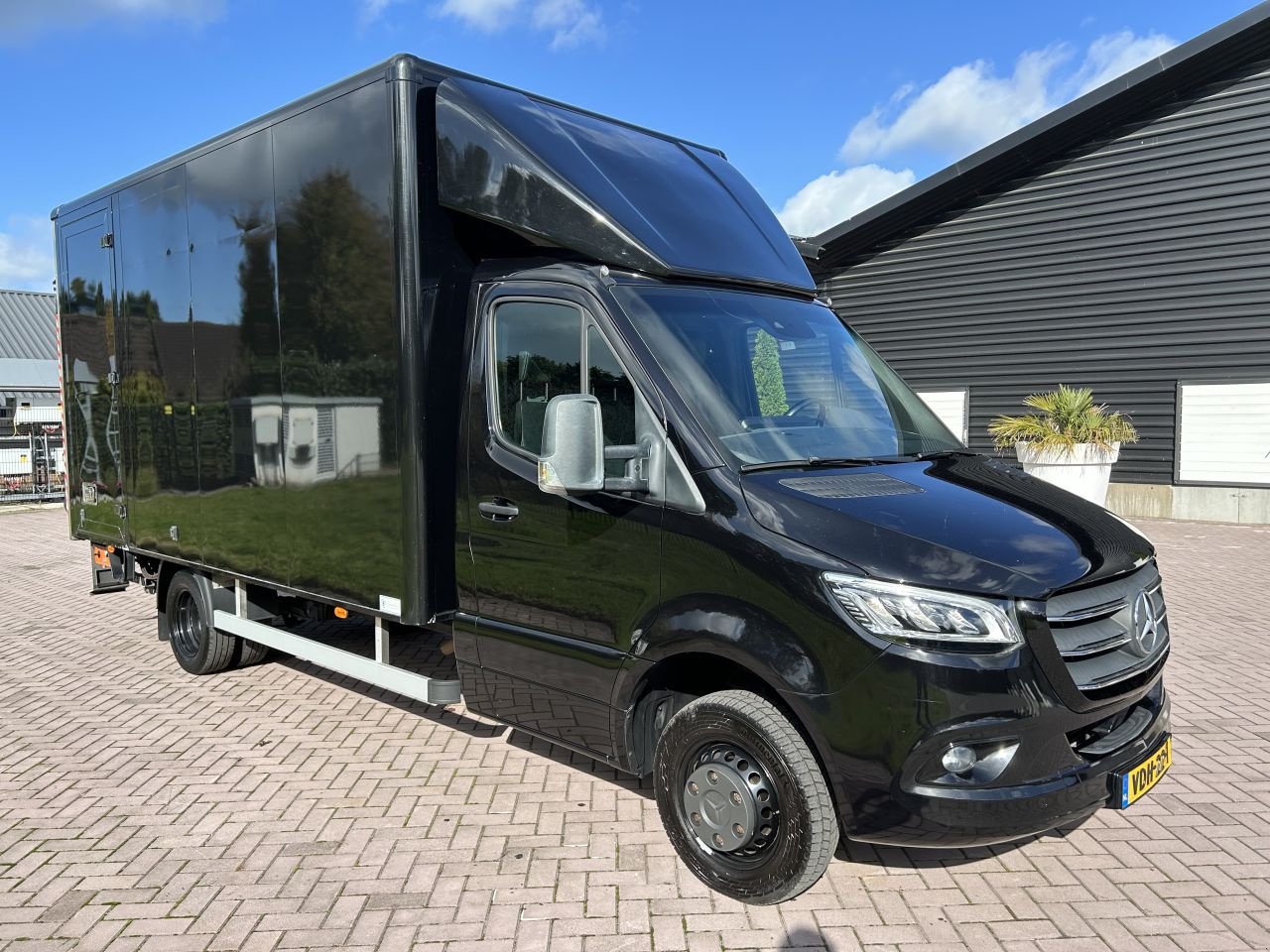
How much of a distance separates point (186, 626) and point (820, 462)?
5.25 m

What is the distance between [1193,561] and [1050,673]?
926 cm

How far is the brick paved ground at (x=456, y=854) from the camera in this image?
3.37 meters

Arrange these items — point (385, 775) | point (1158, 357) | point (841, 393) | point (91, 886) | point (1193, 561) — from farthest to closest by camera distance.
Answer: point (1158, 357)
point (1193, 561)
point (385, 775)
point (841, 393)
point (91, 886)

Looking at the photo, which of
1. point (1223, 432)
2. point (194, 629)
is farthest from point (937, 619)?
point (1223, 432)

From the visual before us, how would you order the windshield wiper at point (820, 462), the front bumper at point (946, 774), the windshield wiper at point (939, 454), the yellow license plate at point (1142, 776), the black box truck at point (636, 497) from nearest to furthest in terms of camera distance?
the front bumper at point (946, 774) < the black box truck at point (636, 497) < the yellow license plate at point (1142, 776) < the windshield wiper at point (820, 462) < the windshield wiper at point (939, 454)

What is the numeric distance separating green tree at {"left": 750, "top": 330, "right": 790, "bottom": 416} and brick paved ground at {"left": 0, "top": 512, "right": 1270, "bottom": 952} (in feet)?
Answer: 6.29

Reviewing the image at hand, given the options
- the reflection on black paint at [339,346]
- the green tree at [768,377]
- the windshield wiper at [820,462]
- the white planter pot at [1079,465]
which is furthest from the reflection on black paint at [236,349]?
the white planter pot at [1079,465]

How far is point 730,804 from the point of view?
11.4 feet

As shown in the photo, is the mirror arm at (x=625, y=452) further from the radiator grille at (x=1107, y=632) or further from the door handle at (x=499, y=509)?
the radiator grille at (x=1107, y=632)

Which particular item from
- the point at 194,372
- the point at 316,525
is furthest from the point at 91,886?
the point at 194,372

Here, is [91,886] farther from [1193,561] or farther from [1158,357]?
[1158,357]

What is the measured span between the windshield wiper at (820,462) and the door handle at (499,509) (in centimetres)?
114

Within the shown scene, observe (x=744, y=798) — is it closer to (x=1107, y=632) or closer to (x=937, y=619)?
(x=937, y=619)

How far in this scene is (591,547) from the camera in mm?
3801
